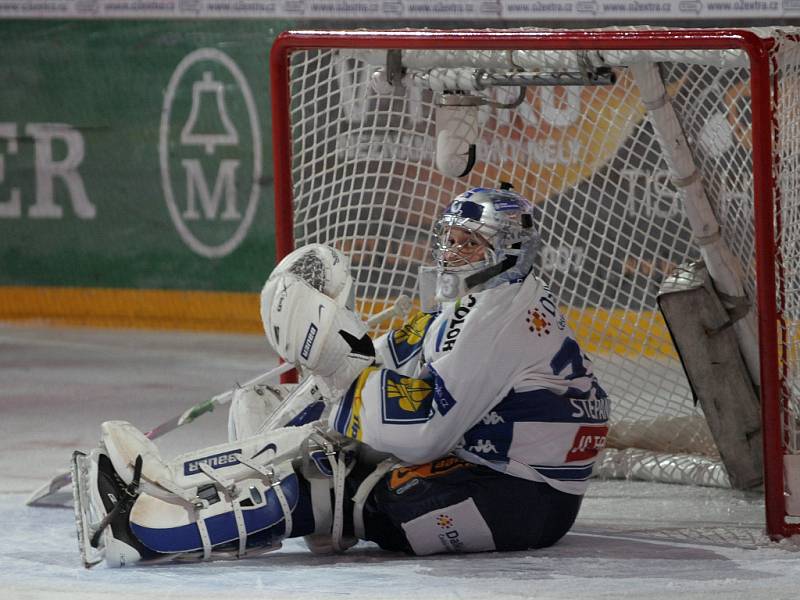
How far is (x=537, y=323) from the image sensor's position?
11.8ft

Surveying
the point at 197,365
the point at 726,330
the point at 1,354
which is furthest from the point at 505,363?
the point at 1,354

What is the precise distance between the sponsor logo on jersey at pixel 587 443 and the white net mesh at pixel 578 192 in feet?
3.16

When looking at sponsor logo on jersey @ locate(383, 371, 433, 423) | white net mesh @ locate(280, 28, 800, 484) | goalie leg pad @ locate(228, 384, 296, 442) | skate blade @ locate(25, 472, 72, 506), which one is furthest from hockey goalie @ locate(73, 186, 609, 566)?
white net mesh @ locate(280, 28, 800, 484)

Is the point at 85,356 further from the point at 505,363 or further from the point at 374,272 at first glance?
the point at 505,363

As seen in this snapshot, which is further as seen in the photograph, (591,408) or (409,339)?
(409,339)

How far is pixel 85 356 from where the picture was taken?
701 cm

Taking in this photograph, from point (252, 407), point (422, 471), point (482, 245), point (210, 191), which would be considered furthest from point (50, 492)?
point (210, 191)

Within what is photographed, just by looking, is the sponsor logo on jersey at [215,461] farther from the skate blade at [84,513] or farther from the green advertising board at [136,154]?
the green advertising board at [136,154]

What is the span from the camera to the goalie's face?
12.0 ft

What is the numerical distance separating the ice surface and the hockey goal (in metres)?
0.20

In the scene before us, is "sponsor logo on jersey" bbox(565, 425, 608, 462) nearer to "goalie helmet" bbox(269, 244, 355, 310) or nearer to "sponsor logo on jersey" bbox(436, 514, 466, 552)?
"sponsor logo on jersey" bbox(436, 514, 466, 552)

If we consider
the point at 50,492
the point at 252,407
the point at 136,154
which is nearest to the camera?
the point at 252,407

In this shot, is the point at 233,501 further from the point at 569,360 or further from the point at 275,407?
the point at 569,360

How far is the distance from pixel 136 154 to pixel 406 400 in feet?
14.3
